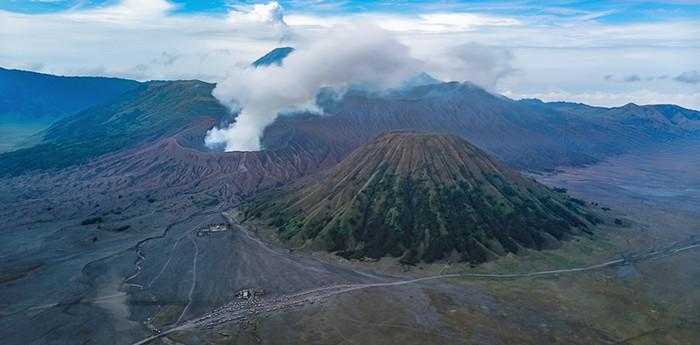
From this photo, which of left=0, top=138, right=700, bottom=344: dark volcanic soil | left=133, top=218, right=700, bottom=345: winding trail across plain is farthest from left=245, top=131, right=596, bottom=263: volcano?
left=133, top=218, right=700, bottom=345: winding trail across plain

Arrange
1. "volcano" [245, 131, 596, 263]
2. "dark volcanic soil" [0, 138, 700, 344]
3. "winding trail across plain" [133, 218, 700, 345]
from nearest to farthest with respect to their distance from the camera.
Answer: "dark volcanic soil" [0, 138, 700, 344], "winding trail across plain" [133, 218, 700, 345], "volcano" [245, 131, 596, 263]

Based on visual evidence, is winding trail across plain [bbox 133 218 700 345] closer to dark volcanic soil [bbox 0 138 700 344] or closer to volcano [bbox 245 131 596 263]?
dark volcanic soil [bbox 0 138 700 344]

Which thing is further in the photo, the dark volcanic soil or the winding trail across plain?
the winding trail across plain

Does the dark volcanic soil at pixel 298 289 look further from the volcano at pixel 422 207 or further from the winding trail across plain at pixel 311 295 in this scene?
the volcano at pixel 422 207

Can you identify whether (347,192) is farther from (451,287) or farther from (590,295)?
(590,295)

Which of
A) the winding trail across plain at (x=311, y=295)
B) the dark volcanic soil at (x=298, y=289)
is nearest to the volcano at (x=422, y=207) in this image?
the dark volcanic soil at (x=298, y=289)

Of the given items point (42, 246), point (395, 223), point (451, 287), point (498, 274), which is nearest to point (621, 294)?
point (498, 274)

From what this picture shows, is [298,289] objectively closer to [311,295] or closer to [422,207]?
[311,295]

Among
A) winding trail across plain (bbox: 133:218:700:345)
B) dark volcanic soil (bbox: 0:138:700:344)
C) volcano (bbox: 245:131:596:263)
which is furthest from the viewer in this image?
volcano (bbox: 245:131:596:263)

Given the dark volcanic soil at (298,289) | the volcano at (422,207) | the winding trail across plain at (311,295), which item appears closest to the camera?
the dark volcanic soil at (298,289)
